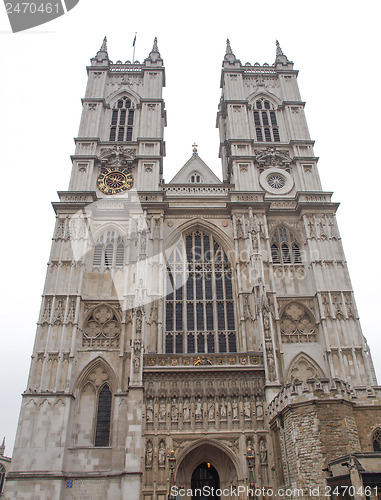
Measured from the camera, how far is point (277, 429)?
17.5 metres

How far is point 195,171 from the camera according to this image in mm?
29469

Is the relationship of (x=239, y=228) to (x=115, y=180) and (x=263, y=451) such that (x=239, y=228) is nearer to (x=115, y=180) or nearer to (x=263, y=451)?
(x=115, y=180)

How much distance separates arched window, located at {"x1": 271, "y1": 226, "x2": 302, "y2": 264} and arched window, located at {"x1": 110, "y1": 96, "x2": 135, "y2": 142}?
11916mm

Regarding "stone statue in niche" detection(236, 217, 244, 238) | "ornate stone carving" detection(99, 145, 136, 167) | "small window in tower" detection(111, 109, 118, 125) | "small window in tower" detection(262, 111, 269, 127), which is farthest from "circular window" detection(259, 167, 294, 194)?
"small window in tower" detection(111, 109, 118, 125)

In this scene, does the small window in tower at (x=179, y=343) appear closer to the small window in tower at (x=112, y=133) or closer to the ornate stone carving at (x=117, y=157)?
the ornate stone carving at (x=117, y=157)

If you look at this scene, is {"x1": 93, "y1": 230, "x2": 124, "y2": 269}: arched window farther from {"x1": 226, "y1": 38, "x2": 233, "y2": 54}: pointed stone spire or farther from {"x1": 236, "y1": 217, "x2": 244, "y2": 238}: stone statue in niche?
{"x1": 226, "y1": 38, "x2": 233, "y2": 54}: pointed stone spire

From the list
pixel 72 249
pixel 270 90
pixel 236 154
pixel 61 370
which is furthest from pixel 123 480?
pixel 270 90

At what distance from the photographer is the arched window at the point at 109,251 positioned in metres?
24.3

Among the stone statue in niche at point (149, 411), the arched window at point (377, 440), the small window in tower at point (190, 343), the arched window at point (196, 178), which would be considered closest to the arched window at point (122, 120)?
the arched window at point (196, 178)

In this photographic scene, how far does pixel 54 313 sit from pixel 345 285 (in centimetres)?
1492

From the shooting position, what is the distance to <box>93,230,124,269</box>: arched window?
2428 centimetres

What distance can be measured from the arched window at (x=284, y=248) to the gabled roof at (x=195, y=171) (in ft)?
18.8

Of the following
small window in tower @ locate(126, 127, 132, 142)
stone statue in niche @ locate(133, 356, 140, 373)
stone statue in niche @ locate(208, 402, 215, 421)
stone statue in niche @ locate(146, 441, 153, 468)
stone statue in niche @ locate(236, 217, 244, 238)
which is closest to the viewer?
stone statue in niche @ locate(146, 441, 153, 468)

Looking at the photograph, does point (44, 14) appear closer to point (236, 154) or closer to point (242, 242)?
point (242, 242)
